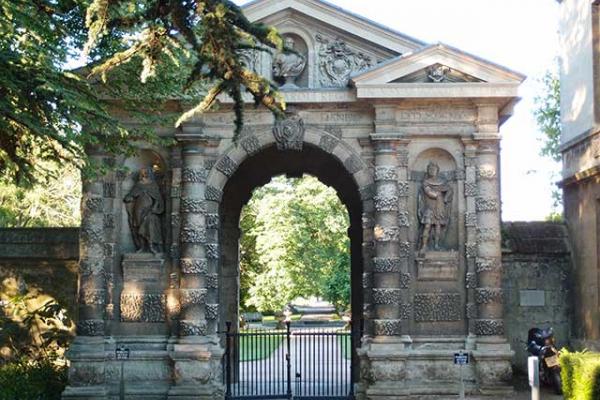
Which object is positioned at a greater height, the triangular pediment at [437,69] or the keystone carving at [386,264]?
the triangular pediment at [437,69]

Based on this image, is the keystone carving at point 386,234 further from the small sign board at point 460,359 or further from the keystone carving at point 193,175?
the keystone carving at point 193,175

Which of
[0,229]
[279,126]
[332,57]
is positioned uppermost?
[332,57]

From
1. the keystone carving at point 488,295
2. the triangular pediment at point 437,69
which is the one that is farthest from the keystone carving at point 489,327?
the triangular pediment at point 437,69

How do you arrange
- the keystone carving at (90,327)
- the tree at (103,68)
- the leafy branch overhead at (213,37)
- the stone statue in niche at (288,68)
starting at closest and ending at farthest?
the leafy branch overhead at (213,37)
the tree at (103,68)
the keystone carving at (90,327)
the stone statue in niche at (288,68)

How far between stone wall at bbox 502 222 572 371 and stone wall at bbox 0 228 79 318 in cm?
937

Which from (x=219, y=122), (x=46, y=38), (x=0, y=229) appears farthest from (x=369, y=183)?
(x=0, y=229)

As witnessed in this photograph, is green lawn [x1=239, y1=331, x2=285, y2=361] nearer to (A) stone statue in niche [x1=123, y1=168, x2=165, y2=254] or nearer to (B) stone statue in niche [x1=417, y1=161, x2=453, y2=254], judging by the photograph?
(A) stone statue in niche [x1=123, y1=168, x2=165, y2=254]

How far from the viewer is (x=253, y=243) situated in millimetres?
43969

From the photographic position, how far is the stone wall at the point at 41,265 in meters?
17.8

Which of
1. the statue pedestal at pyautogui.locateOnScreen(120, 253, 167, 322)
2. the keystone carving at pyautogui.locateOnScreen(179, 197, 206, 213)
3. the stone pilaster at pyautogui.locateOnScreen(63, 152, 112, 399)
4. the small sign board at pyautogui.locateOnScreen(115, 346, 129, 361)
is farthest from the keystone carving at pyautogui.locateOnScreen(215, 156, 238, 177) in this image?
the small sign board at pyautogui.locateOnScreen(115, 346, 129, 361)

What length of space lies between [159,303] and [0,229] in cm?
436

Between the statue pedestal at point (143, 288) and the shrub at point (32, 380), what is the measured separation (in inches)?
71.8

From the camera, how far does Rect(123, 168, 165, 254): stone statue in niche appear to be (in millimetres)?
16500

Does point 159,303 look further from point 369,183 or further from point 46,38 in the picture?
point 46,38
